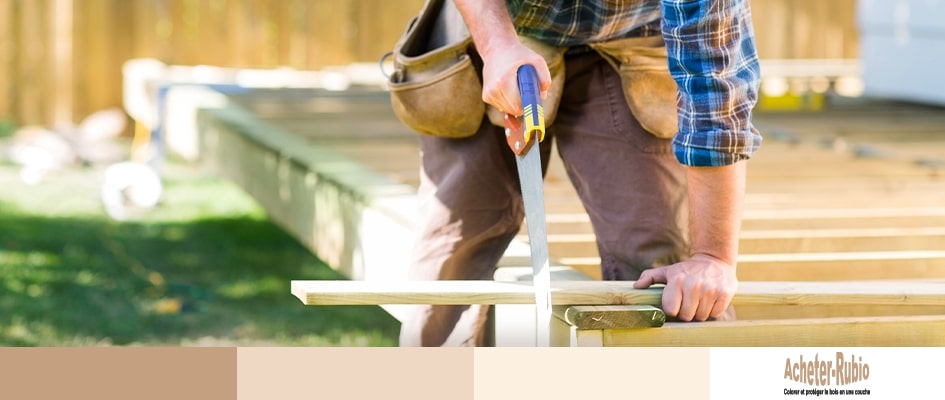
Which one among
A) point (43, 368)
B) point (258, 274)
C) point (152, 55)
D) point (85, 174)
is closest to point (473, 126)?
point (43, 368)

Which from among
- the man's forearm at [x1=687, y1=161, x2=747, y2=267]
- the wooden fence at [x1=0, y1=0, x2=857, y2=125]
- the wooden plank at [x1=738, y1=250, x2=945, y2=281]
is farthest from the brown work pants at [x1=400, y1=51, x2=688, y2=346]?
the wooden fence at [x1=0, y1=0, x2=857, y2=125]

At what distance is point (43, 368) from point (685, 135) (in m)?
1.12

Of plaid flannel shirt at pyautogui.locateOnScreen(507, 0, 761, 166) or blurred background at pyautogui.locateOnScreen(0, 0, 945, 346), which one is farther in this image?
blurred background at pyautogui.locateOnScreen(0, 0, 945, 346)

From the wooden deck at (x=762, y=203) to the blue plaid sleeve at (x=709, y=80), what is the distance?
309 mm

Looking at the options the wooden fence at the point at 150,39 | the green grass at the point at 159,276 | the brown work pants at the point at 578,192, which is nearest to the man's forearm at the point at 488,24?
the brown work pants at the point at 578,192

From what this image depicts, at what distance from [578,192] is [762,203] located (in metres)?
1.37

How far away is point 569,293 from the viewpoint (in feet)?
7.27

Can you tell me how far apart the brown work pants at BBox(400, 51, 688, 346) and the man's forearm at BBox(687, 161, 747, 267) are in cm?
29

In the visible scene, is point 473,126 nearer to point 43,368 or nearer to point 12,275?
point 43,368

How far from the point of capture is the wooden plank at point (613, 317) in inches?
84.4

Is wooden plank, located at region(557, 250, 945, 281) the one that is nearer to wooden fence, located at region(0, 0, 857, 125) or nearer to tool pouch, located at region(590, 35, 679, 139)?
tool pouch, located at region(590, 35, 679, 139)

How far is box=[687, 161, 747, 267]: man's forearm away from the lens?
2.25m

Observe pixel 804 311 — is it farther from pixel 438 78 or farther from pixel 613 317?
pixel 438 78

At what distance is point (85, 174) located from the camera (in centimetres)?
805
